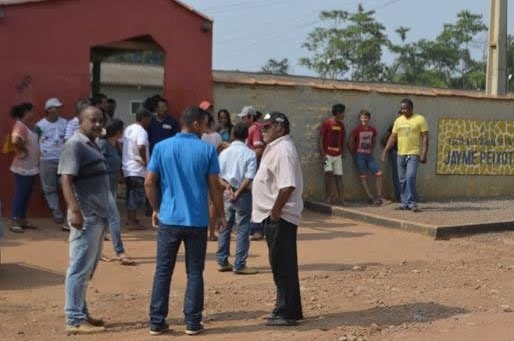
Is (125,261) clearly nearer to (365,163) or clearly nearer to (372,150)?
(365,163)

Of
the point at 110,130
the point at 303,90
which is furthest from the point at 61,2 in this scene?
the point at 303,90

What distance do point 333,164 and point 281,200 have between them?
25.6 ft

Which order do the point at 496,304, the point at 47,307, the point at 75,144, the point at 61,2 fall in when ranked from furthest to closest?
the point at 61,2 → the point at 496,304 → the point at 47,307 → the point at 75,144

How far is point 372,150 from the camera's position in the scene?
15.1 m

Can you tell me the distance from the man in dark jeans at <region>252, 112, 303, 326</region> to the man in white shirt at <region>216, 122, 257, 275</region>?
1983mm

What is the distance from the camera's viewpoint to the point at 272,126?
23.0 feet

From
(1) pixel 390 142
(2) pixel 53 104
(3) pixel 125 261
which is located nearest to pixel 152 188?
(3) pixel 125 261

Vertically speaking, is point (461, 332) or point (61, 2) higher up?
point (61, 2)

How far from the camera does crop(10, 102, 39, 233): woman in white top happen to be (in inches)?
437

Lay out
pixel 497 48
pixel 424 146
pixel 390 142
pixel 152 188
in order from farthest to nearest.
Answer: pixel 497 48
pixel 390 142
pixel 424 146
pixel 152 188

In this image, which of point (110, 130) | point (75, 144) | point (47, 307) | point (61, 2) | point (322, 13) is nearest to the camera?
point (75, 144)

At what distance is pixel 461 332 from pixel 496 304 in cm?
132

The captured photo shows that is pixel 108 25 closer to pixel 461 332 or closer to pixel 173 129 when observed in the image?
pixel 173 129

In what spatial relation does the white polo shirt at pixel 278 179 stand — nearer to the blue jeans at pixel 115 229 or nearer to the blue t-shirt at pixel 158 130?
the blue jeans at pixel 115 229
